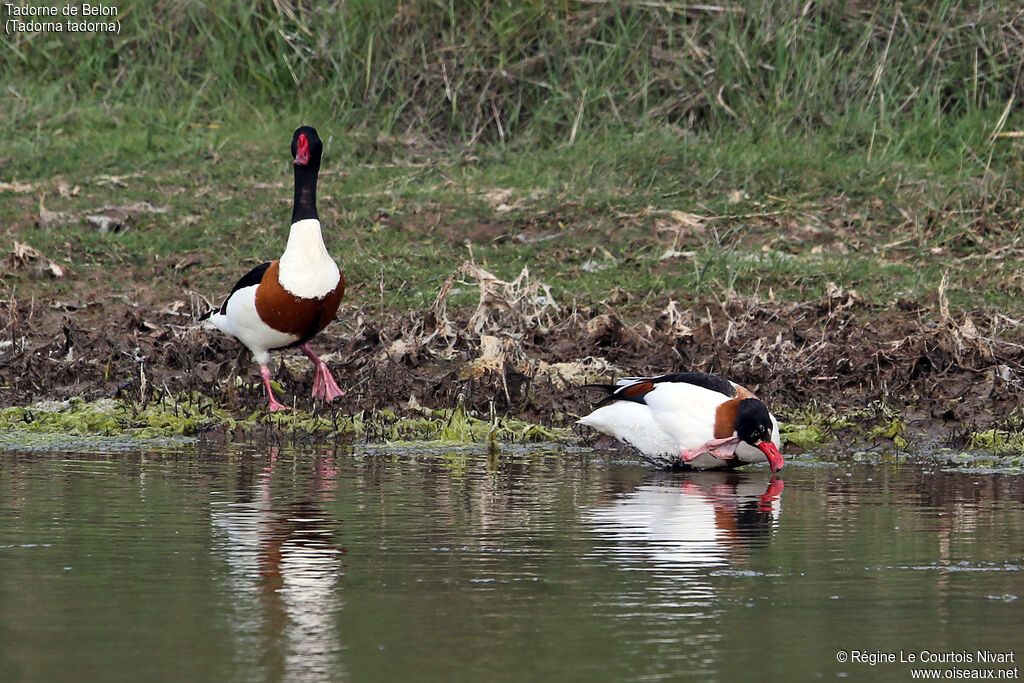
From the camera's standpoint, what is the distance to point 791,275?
38.0ft

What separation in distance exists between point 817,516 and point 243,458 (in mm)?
2868

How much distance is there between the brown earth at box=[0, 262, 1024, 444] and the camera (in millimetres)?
9266

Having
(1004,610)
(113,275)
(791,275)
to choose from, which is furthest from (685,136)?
(1004,610)

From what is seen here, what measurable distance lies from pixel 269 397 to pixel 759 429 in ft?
10.1

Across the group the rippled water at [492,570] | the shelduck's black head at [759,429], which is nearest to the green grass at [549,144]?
the shelduck's black head at [759,429]

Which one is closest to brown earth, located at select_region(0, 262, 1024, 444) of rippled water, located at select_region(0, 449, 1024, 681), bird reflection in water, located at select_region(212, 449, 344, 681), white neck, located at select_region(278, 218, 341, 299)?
white neck, located at select_region(278, 218, 341, 299)

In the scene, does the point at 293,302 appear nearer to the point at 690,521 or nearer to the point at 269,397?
the point at 269,397

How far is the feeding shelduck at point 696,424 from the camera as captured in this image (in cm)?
767

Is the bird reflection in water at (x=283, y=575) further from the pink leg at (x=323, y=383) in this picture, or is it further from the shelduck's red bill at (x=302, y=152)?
the shelduck's red bill at (x=302, y=152)

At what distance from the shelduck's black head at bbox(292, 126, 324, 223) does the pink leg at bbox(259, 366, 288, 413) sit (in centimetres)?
87

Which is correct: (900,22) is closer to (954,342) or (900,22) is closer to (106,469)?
(954,342)

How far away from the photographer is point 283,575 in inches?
213

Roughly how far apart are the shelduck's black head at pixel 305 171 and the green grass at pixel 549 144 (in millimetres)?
1388

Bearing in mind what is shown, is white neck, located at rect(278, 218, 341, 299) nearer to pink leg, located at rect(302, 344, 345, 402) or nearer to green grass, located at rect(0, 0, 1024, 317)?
pink leg, located at rect(302, 344, 345, 402)
